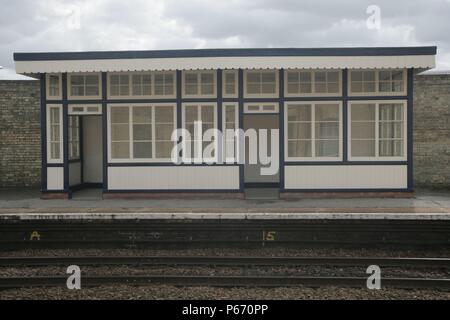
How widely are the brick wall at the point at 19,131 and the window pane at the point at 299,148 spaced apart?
8189 millimetres

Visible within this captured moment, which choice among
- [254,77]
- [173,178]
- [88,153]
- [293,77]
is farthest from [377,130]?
[88,153]

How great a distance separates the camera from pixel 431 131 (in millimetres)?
14852

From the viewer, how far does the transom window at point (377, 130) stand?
12094 mm

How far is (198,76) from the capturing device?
12.3 m

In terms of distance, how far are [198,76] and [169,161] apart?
2265 millimetres

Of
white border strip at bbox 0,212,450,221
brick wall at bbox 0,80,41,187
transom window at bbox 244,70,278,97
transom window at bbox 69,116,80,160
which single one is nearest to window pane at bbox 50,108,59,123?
transom window at bbox 69,116,80,160

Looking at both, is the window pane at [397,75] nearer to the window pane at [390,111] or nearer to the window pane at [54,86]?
the window pane at [390,111]

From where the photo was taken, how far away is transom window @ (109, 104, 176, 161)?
1234 centimetres

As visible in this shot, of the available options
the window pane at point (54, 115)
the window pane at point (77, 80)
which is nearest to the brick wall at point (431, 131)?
the window pane at point (77, 80)

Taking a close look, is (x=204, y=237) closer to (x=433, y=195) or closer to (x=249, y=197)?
(x=249, y=197)

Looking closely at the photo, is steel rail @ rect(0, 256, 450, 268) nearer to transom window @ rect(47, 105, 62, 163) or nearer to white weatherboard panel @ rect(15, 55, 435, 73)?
transom window @ rect(47, 105, 62, 163)
